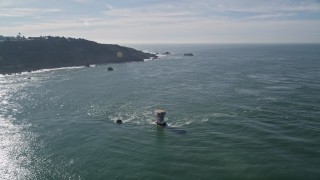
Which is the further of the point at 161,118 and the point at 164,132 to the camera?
the point at 161,118

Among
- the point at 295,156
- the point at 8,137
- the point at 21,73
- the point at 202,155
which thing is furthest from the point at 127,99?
the point at 21,73

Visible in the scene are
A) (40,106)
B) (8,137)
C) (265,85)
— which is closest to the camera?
(8,137)

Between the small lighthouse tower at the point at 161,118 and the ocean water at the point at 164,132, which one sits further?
the small lighthouse tower at the point at 161,118

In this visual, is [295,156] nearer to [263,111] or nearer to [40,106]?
[263,111]

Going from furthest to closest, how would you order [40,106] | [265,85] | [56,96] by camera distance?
1. [265,85]
2. [56,96]
3. [40,106]

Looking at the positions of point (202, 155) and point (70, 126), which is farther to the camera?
point (70, 126)

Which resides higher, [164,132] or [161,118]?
[161,118]

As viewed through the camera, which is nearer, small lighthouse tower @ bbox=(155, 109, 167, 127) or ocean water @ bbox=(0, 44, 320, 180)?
ocean water @ bbox=(0, 44, 320, 180)

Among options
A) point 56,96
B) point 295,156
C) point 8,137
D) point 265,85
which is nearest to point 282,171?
point 295,156
